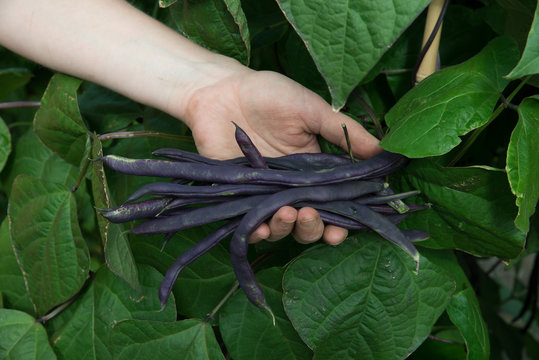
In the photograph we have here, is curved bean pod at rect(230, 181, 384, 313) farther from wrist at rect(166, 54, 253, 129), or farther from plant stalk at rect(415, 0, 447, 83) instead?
wrist at rect(166, 54, 253, 129)

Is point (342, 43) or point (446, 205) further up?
point (342, 43)

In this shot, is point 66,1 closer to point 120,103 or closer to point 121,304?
point 120,103

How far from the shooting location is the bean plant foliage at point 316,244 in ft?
1.68

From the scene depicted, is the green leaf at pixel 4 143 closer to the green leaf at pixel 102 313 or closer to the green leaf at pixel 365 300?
the green leaf at pixel 102 313

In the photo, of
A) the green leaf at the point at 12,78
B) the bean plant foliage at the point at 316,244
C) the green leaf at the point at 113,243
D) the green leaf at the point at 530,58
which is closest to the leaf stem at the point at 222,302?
the bean plant foliage at the point at 316,244

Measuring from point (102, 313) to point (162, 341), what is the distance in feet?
0.44

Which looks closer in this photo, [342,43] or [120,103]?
[342,43]

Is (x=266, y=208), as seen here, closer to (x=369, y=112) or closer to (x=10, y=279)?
(x=369, y=112)

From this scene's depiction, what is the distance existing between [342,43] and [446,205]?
24cm

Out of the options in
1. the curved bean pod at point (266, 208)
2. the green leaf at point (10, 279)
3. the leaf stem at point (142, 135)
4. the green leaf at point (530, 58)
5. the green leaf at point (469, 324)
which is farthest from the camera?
the green leaf at point (10, 279)

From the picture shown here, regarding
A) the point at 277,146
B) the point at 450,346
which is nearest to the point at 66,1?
the point at 277,146

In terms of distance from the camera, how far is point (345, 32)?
0.51 metres

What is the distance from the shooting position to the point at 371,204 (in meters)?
0.62

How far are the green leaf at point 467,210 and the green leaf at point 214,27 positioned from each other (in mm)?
297
